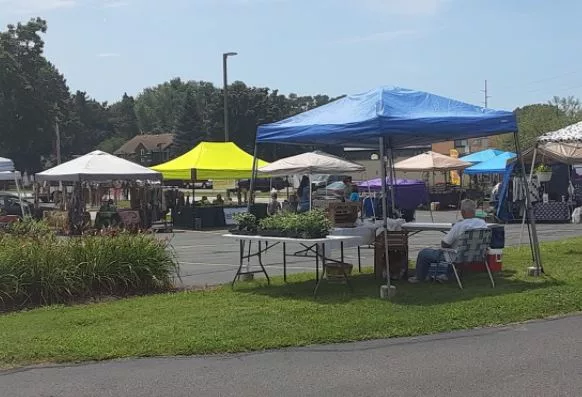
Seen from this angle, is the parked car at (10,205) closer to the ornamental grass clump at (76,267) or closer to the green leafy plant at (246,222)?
the ornamental grass clump at (76,267)

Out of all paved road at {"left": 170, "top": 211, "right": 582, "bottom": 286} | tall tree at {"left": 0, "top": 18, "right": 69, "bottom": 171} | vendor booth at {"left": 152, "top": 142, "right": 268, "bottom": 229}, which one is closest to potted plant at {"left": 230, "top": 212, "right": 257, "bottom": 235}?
paved road at {"left": 170, "top": 211, "right": 582, "bottom": 286}

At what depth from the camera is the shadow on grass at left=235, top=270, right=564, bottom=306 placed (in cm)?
965

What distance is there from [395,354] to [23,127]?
69653mm

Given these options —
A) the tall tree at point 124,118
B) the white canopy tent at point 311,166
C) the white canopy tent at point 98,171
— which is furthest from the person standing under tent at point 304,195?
the tall tree at point 124,118

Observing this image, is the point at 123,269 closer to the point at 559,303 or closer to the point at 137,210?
the point at 559,303

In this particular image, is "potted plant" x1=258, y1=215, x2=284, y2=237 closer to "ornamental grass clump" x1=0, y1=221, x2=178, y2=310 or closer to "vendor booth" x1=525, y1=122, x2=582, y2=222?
"ornamental grass clump" x1=0, y1=221, x2=178, y2=310

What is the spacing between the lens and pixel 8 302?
992 centimetres

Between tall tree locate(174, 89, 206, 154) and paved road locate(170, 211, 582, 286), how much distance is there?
69466mm

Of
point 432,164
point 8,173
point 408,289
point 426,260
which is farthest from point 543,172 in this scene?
point 8,173

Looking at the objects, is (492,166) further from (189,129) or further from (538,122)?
(189,129)

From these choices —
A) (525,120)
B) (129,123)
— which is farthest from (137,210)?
(129,123)

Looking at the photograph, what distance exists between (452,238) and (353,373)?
15.4 ft

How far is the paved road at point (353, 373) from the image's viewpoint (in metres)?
5.85

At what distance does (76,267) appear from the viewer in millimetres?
10531
